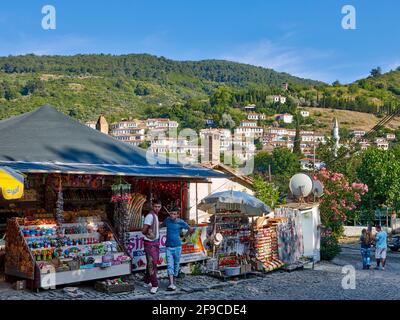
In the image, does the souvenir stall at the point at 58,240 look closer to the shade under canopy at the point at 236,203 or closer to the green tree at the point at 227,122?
the shade under canopy at the point at 236,203

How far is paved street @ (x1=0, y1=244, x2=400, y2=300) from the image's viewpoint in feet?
33.4

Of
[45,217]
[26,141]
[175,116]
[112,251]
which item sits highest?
[175,116]

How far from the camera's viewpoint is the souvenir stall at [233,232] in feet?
42.3

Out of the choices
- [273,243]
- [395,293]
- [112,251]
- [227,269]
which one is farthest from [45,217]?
[395,293]

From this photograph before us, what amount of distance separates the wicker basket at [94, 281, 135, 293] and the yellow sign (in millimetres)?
2698

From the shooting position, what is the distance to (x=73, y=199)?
13438mm

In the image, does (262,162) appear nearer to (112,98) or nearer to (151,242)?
A: (112,98)

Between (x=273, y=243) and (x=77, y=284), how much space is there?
5.66 m

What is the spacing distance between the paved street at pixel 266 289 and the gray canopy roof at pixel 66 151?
244cm

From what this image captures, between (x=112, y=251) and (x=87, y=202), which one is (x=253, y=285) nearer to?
(x=112, y=251)

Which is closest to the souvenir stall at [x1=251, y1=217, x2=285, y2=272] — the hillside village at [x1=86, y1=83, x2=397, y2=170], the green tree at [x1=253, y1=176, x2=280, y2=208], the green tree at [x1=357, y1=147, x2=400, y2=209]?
the green tree at [x1=253, y1=176, x2=280, y2=208]

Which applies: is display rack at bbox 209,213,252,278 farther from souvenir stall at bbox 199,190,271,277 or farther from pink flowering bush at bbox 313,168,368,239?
pink flowering bush at bbox 313,168,368,239

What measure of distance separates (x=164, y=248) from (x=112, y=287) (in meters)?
2.99

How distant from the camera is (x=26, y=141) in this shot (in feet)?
41.0
